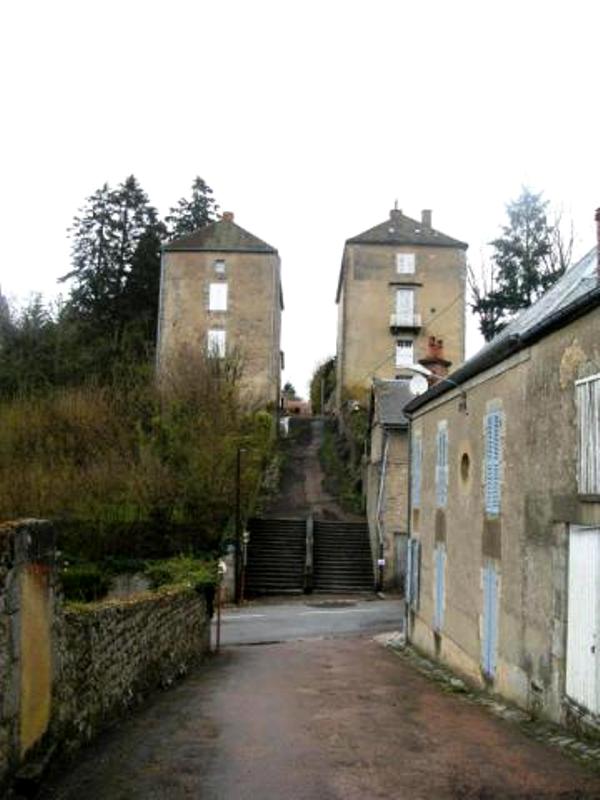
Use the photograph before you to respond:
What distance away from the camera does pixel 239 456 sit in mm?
32188

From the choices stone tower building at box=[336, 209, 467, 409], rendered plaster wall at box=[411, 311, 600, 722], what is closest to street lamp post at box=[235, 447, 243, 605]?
rendered plaster wall at box=[411, 311, 600, 722]

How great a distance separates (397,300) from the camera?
2041 inches

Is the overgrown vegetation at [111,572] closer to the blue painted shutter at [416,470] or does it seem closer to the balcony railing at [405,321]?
the blue painted shutter at [416,470]

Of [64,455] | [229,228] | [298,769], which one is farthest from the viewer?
[229,228]

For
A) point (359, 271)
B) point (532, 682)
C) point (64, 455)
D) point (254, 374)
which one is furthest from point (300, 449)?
point (532, 682)

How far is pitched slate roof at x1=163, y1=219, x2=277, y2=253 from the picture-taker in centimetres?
5100

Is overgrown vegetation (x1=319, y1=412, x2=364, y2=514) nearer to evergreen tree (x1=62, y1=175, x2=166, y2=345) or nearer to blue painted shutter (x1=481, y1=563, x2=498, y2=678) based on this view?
evergreen tree (x1=62, y1=175, x2=166, y2=345)

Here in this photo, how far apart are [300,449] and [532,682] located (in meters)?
41.8

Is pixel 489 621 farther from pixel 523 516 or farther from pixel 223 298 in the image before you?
pixel 223 298

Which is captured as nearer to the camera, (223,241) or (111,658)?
(111,658)

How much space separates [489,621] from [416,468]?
7145 millimetres

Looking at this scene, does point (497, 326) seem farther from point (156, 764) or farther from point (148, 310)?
point (156, 764)

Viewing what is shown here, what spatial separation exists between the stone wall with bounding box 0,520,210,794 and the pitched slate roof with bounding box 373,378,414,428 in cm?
2370

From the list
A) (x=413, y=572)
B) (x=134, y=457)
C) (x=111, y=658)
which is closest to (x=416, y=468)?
(x=413, y=572)
